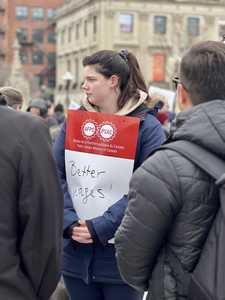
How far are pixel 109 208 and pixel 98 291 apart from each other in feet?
1.61

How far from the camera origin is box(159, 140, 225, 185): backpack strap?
2412 mm

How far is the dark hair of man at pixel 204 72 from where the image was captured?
8.37 ft

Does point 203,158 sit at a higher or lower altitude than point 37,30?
lower

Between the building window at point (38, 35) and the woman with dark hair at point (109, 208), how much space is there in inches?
3836

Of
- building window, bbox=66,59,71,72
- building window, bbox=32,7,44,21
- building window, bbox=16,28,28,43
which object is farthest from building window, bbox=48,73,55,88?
building window, bbox=66,59,71,72

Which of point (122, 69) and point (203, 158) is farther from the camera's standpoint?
point (122, 69)

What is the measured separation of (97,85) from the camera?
12.6ft

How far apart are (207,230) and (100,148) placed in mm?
1326

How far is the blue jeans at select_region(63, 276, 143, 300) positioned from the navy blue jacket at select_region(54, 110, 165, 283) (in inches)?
1.8

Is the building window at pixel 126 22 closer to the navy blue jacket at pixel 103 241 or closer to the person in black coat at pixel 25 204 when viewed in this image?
the navy blue jacket at pixel 103 241

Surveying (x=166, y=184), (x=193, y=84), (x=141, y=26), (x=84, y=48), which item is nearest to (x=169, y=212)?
(x=166, y=184)

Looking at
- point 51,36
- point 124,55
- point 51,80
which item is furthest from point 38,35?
point 124,55

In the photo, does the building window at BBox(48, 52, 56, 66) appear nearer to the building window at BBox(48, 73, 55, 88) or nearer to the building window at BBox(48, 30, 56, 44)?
the building window at BBox(48, 30, 56, 44)

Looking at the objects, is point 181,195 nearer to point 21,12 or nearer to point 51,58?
point 51,58
